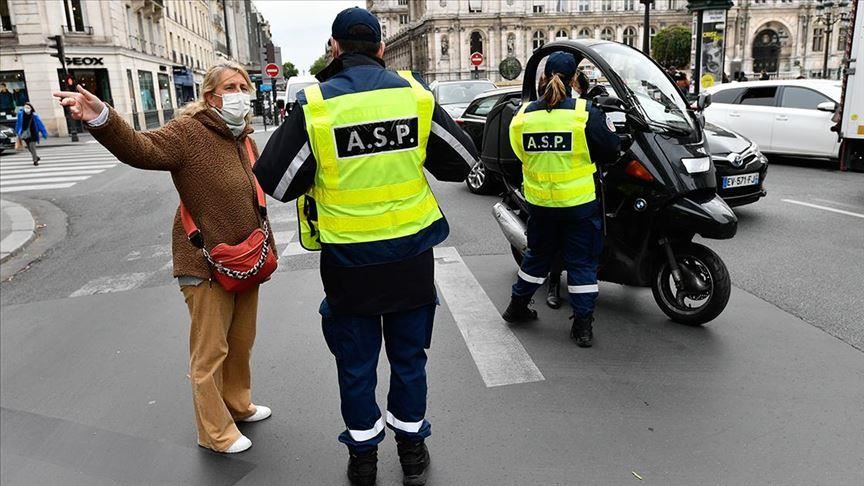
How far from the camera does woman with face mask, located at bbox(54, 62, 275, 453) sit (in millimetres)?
3074

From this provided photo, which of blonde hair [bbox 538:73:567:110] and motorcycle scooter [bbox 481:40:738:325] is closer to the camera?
blonde hair [bbox 538:73:567:110]

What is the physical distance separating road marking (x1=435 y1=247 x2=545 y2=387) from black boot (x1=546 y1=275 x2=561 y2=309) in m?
0.46

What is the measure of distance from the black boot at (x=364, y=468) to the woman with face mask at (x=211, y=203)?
2.25 feet

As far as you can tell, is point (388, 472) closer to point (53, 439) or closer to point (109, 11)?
point (53, 439)

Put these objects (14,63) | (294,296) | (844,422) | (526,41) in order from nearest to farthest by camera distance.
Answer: (844,422) → (294,296) → (14,63) → (526,41)

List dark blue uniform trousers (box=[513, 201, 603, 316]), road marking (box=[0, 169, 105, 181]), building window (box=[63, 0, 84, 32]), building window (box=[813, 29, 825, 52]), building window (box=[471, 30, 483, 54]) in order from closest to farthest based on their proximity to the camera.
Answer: dark blue uniform trousers (box=[513, 201, 603, 316]), road marking (box=[0, 169, 105, 181]), building window (box=[63, 0, 84, 32]), building window (box=[813, 29, 825, 52]), building window (box=[471, 30, 483, 54])

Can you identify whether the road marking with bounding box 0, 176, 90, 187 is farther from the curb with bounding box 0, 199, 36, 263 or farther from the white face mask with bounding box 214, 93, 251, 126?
the white face mask with bounding box 214, 93, 251, 126

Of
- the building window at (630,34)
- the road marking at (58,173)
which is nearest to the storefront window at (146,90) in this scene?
the road marking at (58,173)

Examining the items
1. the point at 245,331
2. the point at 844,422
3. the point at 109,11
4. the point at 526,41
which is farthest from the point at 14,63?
the point at 526,41

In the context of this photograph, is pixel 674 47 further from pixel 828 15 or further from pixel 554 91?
pixel 554 91

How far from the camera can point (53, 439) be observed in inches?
144

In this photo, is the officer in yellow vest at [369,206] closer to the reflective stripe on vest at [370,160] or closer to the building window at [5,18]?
the reflective stripe on vest at [370,160]

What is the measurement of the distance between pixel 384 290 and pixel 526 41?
11599cm

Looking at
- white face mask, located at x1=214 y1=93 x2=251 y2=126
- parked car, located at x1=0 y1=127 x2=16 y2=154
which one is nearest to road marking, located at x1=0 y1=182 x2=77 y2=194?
parked car, located at x1=0 y1=127 x2=16 y2=154
